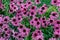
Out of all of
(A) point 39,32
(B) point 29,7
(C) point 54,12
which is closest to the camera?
(A) point 39,32

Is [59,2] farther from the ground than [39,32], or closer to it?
farther from the ground

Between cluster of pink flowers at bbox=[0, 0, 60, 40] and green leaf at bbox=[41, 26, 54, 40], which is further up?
cluster of pink flowers at bbox=[0, 0, 60, 40]

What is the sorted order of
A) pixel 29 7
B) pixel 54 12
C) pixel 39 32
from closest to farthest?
pixel 39 32, pixel 54 12, pixel 29 7

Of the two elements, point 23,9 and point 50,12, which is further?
point 50,12

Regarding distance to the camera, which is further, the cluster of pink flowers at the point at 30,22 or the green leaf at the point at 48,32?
the green leaf at the point at 48,32

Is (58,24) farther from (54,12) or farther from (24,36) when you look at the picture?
(24,36)

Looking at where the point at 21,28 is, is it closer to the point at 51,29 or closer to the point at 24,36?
the point at 24,36

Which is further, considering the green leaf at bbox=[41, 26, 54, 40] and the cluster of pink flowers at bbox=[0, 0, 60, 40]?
the green leaf at bbox=[41, 26, 54, 40]

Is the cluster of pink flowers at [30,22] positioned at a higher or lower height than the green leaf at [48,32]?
higher

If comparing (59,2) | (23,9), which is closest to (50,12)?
(59,2)

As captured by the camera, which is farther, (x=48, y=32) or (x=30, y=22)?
(x=48, y=32)

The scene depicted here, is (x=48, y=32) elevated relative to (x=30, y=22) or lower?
lower
